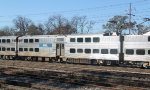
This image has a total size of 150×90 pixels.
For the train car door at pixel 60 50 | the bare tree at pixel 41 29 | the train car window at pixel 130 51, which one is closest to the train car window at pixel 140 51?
the train car window at pixel 130 51

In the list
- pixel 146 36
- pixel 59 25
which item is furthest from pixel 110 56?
pixel 59 25

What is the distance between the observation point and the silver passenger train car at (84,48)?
34.0 meters

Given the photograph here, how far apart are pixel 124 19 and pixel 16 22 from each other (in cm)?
5737

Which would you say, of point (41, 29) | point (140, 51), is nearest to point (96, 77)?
point (140, 51)

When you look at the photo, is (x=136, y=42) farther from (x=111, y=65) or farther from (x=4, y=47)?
(x=4, y=47)

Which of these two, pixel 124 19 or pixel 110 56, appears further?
pixel 124 19

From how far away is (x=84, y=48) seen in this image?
39.0 metres

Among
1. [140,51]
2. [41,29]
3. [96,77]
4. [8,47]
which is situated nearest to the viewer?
[96,77]

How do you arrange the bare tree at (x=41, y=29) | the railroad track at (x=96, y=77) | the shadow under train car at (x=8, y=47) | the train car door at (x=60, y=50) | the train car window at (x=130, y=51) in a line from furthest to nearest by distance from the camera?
the bare tree at (x=41, y=29) < the shadow under train car at (x=8, y=47) < the train car door at (x=60, y=50) < the train car window at (x=130, y=51) < the railroad track at (x=96, y=77)

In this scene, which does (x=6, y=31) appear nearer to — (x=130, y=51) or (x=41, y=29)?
(x=41, y=29)

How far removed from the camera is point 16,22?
12350 centimetres

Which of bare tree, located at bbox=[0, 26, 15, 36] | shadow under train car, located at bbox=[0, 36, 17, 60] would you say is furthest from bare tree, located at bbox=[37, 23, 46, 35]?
shadow under train car, located at bbox=[0, 36, 17, 60]

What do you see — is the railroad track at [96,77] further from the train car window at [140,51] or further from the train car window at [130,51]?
the train car window at [130,51]

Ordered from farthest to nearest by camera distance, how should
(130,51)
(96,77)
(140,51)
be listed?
(130,51)
(140,51)
(96,77)
